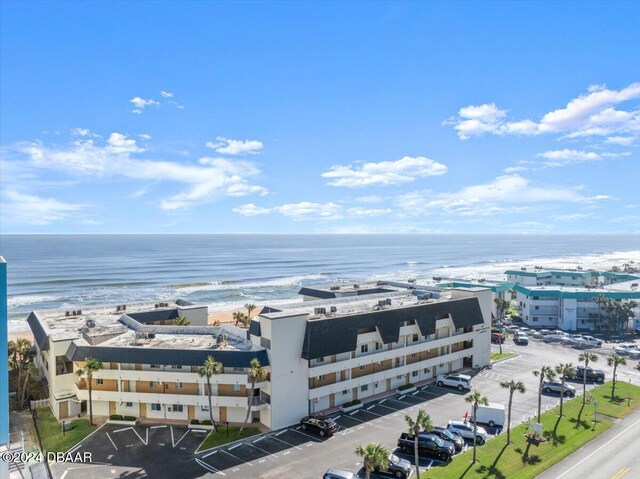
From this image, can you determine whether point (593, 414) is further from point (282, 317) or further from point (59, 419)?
point (59, 419)

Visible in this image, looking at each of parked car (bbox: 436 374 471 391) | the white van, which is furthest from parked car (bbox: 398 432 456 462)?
parked car (bbox: 436 374 471 391)

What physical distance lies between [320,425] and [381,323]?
558 inches

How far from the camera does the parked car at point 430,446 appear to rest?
37.3 m

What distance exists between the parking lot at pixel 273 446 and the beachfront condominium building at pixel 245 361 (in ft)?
8.21

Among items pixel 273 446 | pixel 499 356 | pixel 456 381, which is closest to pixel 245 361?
pixel 273 446

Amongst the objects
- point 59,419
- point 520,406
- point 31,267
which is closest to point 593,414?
point 520,406

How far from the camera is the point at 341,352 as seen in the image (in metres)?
47.8

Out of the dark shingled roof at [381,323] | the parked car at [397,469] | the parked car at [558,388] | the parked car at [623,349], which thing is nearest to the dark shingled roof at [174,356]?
the dark shingled roof at [381,323]

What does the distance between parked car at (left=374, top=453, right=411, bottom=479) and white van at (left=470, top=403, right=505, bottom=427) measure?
12644 mm

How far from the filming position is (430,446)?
1484 inches

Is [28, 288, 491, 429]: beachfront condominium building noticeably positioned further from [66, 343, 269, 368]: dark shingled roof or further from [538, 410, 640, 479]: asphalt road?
[538, 410, 640, 479]: asphalt road

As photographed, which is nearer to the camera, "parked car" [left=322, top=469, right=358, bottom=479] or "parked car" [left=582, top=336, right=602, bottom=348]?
"parked car" [left=322, top=469, right=358, bottom=479]

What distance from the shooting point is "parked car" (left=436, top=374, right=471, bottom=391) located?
180 ft

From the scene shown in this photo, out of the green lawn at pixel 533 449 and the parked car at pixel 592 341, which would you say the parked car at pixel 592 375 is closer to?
the green lawn at pixel 533 449
